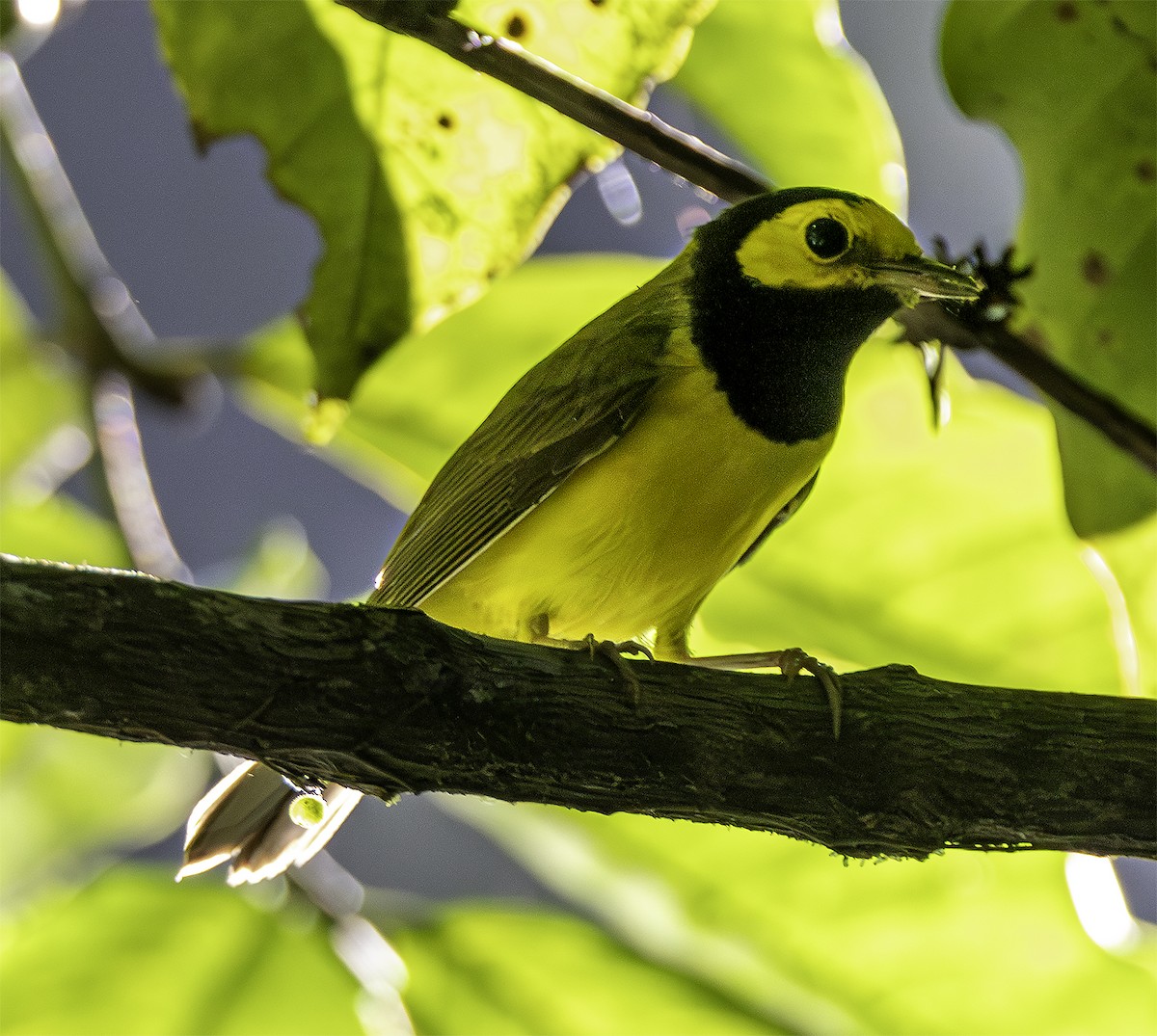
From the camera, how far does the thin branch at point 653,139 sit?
123 centimetres

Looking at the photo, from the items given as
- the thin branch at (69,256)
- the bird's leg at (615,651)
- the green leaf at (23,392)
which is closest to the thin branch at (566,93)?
the bird's leg at (615,651)

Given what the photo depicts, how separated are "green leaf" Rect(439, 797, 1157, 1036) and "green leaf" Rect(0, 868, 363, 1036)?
262 millimetres

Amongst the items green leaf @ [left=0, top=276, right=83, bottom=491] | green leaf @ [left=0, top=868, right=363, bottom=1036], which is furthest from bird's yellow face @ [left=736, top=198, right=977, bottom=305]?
green leaf @ [left=0, top=276, right=83, bottom=491]

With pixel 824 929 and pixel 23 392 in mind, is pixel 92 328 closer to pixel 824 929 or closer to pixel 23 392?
pixel 23 392

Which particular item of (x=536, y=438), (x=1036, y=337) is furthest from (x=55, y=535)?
(x=1036, y=337)

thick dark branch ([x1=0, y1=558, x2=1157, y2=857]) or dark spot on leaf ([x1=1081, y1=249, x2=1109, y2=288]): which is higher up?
dark spot on leaf ([x1=1081, y1=249, x2=1109, y2=288])

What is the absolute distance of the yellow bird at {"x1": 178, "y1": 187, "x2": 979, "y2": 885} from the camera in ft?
4.80

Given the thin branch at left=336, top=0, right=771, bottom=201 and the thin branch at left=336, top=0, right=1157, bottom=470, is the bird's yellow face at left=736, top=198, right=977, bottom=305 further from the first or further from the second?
the thin branch at left=336, top=0, right=771, bottom=201

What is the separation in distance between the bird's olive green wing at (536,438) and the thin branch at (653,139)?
23 centimetres

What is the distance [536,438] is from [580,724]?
0.51m

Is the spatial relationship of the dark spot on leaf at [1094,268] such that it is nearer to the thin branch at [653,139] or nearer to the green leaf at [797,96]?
the thin branch at [653,139]

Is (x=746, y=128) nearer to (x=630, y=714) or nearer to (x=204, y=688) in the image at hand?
(x=630, y=714)

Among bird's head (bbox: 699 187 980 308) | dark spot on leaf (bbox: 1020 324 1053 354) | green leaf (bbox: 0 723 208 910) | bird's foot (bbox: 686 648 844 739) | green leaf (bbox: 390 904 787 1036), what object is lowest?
green leaf (bbox: 0 723 208 910)

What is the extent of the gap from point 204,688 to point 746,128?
109 cm
